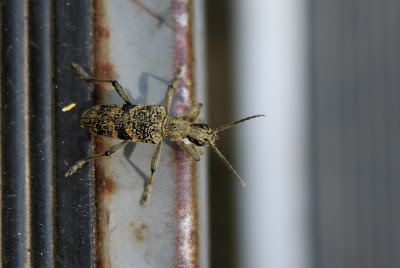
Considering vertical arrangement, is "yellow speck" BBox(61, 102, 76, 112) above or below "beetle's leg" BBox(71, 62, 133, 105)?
below

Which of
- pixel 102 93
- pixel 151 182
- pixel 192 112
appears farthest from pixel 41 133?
pixel 192 112

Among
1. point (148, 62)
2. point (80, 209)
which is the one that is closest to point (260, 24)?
point (148, 62)

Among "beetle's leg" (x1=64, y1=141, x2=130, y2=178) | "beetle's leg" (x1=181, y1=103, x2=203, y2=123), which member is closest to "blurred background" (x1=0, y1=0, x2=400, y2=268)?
"beetle's leg" (x1=181, y1=103, x2=203, y2=123)

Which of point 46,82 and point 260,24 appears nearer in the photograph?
point 46,82

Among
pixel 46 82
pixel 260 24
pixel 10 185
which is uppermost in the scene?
pixel 260 24

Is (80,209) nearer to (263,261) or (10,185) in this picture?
(10,185)

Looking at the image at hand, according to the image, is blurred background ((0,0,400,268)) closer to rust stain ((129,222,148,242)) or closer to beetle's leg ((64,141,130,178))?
beetle's leg ((64,141,130,178))

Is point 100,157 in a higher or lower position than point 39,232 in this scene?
higher
